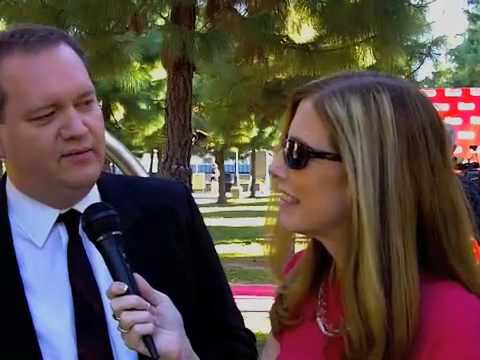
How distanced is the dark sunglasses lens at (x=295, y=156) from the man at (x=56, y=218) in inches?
17.7

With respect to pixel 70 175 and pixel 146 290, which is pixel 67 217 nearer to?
pixel 70 175

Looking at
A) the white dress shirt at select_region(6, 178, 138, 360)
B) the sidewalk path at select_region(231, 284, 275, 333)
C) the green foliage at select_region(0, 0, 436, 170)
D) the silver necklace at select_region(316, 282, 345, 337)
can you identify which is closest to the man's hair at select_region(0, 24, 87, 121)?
the white dress shirt at select_region(6, 178, 138, 360)

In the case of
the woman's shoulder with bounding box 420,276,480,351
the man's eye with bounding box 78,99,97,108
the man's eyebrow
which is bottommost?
the woman's shoulder with bounding box 420,276,480,351

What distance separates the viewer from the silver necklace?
2043 mm

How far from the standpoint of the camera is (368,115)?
75.4 inches

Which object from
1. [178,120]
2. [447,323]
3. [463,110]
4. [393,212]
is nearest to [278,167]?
[393,212]

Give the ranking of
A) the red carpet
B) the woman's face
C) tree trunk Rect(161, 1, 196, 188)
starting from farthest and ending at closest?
the red carpet, tree trunk Rect(161, 1, 196, 188), the woman's face

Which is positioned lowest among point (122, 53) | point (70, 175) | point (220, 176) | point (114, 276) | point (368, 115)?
point (220, 176)

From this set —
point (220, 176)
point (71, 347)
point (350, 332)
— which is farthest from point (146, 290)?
point (220, 176)

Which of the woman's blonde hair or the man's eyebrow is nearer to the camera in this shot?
the woman's blonde hair

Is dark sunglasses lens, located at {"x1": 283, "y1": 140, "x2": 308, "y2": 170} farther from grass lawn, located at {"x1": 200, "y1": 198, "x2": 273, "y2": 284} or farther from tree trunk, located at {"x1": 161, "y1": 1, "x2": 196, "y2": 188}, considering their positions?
tree trunk, located at {"x1": 161, "y1": 1, "x2": 196, "y2": 188}

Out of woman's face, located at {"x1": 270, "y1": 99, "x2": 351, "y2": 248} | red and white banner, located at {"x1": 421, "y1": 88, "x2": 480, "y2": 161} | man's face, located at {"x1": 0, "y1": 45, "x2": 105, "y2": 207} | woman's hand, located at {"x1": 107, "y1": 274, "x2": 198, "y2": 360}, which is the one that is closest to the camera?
woman's hand, located at {"x1": 107, "y1": 274, "x2": 198, "y2": 360}

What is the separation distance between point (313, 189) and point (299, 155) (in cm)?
8

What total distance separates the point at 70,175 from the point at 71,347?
398 mm
